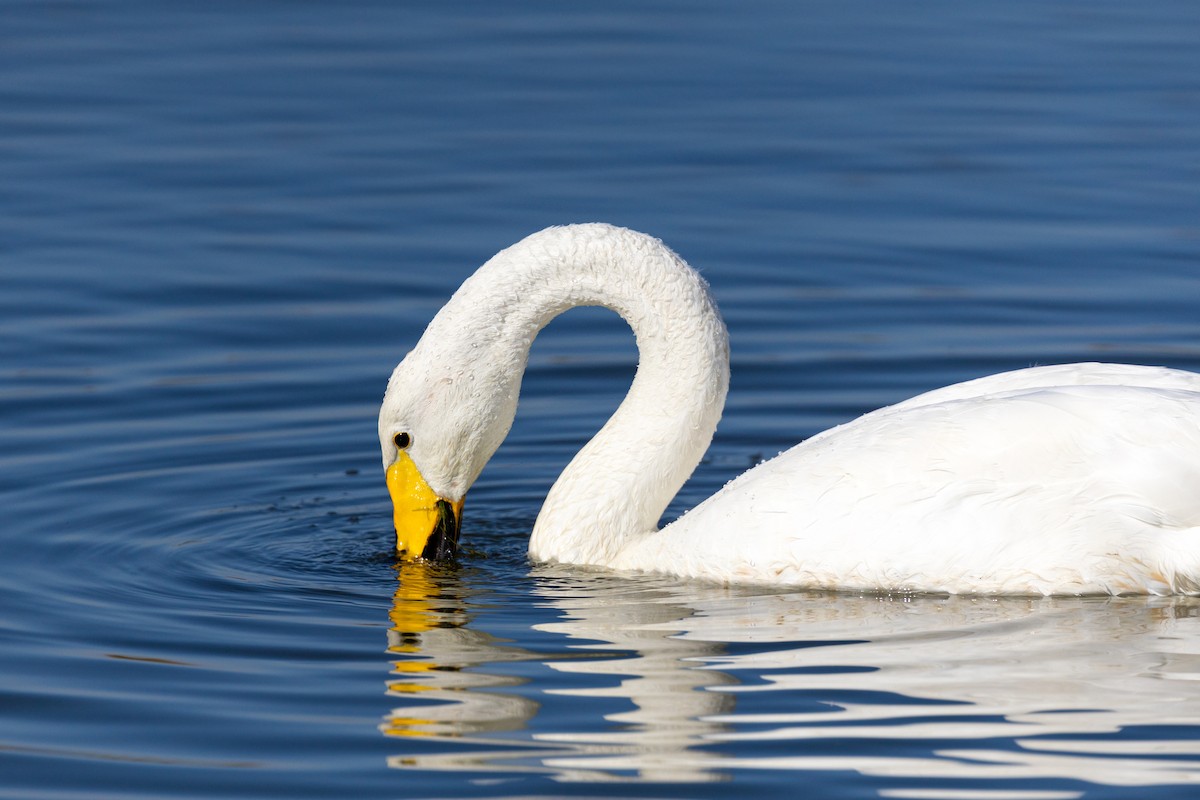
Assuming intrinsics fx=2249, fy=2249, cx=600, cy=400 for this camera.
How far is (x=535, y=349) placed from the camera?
13367mm

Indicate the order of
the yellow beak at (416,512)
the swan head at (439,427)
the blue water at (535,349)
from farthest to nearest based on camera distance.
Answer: the yellow beak at (416,512) → the swan head at (439,427) → the blue water at (535,349)

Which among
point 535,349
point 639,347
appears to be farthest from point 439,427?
point 535,349

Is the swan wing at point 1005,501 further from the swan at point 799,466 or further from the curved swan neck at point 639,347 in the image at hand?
the curved swan neck at point 639,347

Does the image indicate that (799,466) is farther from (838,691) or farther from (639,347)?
(838,691)

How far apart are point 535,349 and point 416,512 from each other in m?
3.95

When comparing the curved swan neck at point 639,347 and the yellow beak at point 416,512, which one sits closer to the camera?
the curved swan neck at point 639,347

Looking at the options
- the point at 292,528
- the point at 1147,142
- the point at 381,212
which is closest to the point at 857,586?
the point at 292,528

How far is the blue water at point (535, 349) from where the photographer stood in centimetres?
713

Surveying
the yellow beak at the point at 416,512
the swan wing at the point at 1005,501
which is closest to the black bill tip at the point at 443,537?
the yellow beak at the point at 416,512

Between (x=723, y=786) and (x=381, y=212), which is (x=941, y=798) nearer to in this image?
(x=723, y=786)

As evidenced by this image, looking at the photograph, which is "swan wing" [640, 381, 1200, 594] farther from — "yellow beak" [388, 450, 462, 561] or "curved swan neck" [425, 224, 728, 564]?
"yellow beak" [388, 450, 462, 561]

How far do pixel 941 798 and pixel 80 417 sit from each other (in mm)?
6638

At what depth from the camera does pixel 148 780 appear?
6.86 meters

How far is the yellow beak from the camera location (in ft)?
31.1
